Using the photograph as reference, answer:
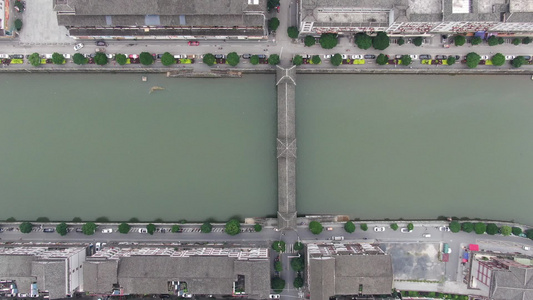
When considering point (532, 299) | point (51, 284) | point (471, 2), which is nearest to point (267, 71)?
point (471, 2)

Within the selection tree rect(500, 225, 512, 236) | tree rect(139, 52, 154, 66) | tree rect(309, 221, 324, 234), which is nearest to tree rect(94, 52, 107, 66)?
tree rect(139, 52, 154, 66)

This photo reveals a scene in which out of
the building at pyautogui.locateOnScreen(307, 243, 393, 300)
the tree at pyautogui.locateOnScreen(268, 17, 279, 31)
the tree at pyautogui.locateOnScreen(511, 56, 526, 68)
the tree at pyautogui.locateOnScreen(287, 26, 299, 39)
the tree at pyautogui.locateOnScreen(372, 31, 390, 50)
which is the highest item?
the tree at pyautogui.locateOnScreen(268, 17, 279, 31)

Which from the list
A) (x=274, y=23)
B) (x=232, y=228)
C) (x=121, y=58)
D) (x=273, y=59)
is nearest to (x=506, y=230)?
(x=232, y=228)

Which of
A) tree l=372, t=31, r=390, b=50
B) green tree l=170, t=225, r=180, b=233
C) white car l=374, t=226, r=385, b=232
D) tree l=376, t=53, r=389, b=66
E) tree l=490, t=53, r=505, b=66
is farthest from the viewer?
white car l=374, t=226, r=385, b=232

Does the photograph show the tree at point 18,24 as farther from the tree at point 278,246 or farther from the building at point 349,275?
the building at point 349,275

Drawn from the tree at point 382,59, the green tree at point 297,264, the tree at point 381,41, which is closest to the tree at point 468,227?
the green tree at point 297,264

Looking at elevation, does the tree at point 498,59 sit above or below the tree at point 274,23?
below

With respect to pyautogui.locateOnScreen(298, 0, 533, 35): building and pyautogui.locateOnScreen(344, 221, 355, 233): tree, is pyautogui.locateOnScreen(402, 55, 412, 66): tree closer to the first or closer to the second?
pyautogui.locateOnScreen(298, 0, 533, 35): building

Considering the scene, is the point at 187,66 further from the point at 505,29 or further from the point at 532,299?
the point at 532,299
